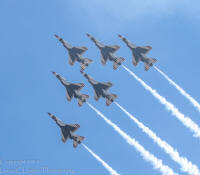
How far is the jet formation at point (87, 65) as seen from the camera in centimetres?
13175

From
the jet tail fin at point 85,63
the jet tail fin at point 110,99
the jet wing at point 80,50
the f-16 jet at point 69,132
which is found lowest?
the f-16 jet at point 69,132

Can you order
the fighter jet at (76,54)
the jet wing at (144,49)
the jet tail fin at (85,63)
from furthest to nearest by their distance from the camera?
1. the fighter jet at (76,54)
2. the jet tail fin at (85,63)
3. the jet wing at (144,49)

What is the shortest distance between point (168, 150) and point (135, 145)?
28.8 feet

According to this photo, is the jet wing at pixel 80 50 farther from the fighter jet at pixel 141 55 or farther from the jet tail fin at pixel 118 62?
the fighter jet at pixel 141 55

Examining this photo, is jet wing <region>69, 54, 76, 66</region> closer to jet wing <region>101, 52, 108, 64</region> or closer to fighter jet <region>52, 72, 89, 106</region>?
fighter jet <region>52, 72, 89, 106</region>

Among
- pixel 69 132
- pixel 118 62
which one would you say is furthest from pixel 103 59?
Answer: pixel 69 132

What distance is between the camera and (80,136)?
5054 inches

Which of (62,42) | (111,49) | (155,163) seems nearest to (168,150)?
(155,163)

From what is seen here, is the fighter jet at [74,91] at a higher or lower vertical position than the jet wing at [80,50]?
lower

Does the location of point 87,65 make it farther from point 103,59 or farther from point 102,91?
point 102,91

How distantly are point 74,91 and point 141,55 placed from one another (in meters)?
22.2

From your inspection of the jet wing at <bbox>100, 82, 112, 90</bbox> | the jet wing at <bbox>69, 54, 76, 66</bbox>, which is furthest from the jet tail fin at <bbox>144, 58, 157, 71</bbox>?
the jet wing at <bbox>69, 54, 76, 66</bbox>

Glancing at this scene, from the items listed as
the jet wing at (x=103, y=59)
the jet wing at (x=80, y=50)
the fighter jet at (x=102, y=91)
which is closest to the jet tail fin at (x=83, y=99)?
the fighter jet at (x=102, y=91)

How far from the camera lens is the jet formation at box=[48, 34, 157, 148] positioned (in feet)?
432
